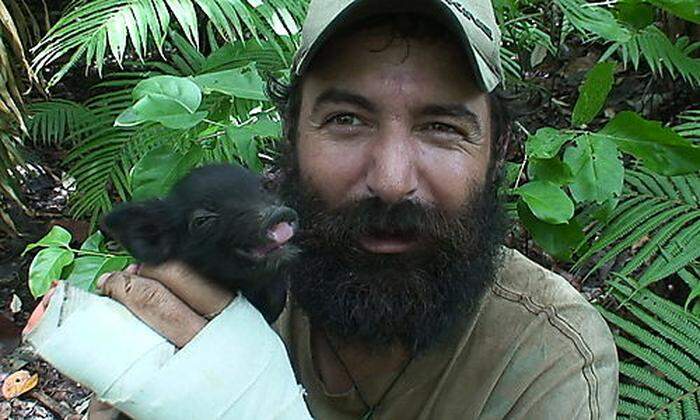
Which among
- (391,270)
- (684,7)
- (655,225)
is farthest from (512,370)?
(684,7)

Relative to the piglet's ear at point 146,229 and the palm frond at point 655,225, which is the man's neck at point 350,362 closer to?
the piglet's ear at point 146,229

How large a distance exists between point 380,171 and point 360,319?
1.16 feet

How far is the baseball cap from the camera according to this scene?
6.75 ft

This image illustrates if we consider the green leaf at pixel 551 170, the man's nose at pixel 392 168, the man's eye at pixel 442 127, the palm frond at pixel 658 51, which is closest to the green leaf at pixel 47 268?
the man's nose at pixel 392 168

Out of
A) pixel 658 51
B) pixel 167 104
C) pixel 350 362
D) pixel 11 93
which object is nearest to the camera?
pixel 350 362

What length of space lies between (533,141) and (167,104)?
1.11 metres

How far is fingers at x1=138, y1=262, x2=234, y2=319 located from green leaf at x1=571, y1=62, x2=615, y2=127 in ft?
5.09

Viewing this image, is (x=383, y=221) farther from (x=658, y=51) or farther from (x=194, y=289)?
(x=658, y=51)

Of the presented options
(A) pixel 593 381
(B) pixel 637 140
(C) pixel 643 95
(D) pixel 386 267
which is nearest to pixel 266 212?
(D) pixel 386 267

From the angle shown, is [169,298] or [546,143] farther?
[546,143]

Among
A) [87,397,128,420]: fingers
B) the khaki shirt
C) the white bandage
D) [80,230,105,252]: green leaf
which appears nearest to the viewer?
the white bandage

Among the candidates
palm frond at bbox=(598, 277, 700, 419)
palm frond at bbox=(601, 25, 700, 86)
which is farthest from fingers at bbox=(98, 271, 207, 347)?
palm frond at bbox=(601, 25, 700, 86)

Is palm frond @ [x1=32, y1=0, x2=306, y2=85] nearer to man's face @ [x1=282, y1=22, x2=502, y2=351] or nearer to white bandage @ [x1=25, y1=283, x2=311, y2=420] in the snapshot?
man's face @ [x1=282, y1=22, x2=502, y2=351]

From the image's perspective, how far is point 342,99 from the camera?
2117 mm
